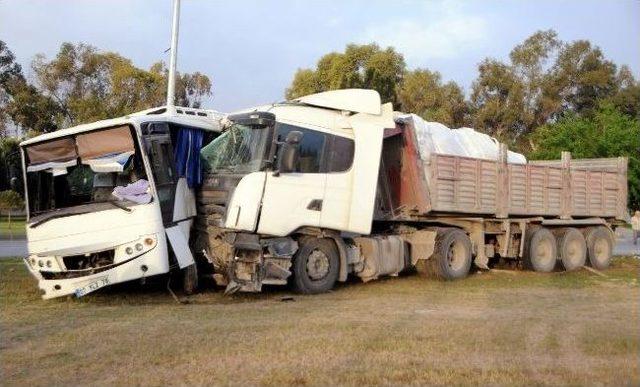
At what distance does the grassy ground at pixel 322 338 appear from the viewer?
6223mm

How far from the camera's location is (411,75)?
4869 centimetres

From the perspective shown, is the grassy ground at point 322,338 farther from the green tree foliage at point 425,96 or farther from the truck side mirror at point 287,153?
the green tree foliage at point 425,96

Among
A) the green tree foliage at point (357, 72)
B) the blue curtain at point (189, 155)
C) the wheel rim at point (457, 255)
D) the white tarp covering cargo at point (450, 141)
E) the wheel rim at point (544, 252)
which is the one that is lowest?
the wheel rim at point (457, 255)

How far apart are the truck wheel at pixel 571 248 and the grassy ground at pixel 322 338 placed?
4.65 meters

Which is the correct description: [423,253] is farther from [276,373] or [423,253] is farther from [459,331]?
[276,373]

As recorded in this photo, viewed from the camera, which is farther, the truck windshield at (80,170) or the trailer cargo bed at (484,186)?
the trailer cargo bed at (484,186)

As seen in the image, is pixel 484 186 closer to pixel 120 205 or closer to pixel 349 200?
pixel 349 200

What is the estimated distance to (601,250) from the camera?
717 inches

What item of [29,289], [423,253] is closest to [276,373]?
[29,289]

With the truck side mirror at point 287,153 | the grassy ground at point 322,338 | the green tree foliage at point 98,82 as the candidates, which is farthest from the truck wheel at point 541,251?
the green tree foliage at point 98,82

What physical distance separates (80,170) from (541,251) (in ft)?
34.2

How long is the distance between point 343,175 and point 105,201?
3854 mm

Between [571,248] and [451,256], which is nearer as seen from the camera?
[451,256]

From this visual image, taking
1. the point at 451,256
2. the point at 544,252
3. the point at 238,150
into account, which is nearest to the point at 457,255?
the point at 451,256
